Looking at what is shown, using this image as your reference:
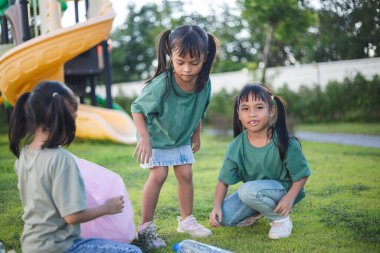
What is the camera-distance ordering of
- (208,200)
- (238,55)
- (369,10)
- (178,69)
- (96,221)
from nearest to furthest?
1. (96,221)
2. (178,69)
3. (208,200)
4. (369,10)
5. (238,55)

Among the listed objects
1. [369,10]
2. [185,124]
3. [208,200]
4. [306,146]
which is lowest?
[306,146]

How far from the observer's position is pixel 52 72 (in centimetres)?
701

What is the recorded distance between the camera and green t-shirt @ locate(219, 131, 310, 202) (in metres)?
2.66

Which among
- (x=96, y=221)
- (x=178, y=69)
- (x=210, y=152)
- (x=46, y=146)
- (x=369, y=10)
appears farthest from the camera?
(x=210, y=152)

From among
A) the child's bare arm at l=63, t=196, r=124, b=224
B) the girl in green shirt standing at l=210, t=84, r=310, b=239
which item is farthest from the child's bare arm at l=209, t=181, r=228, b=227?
the child's bare arm at l=63, t=196, r=124, b=224

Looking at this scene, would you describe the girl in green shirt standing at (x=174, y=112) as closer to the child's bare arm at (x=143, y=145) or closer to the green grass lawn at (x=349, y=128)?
the child's bare arm at (x=143, y=145)

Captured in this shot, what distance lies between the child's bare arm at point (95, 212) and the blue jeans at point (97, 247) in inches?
4.9

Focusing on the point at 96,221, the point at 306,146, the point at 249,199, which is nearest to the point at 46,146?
the point at 96,221

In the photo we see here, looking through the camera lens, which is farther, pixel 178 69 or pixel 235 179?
pixel 235 179

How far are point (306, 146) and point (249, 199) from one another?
490 cm

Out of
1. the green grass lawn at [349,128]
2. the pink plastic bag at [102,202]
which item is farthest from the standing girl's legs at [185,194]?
the green grass lawn at [349,128]

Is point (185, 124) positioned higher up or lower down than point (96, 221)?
higher up

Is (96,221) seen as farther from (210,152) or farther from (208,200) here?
(210,152)

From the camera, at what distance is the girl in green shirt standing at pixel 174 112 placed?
261 cm
